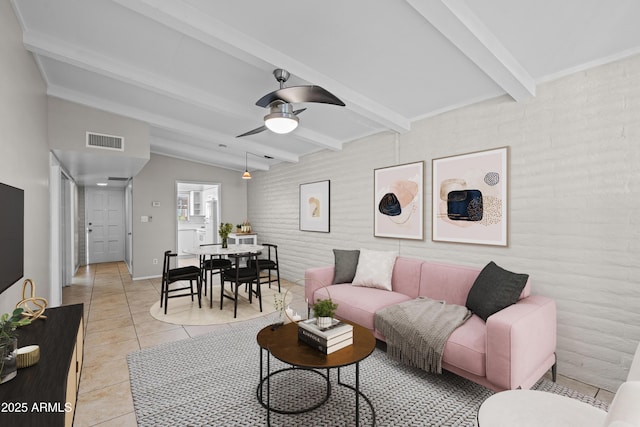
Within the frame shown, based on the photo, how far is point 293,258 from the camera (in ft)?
20.2

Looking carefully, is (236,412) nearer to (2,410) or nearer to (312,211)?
(2,410)

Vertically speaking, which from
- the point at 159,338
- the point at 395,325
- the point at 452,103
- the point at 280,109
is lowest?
the point at 159,338

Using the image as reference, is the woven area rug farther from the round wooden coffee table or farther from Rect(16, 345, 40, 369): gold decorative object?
Rect(16, 345, 40, 369): gold decorative object

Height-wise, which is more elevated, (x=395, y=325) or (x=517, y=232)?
(x=517, y=232)

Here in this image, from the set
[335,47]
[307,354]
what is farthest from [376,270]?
[335,47]

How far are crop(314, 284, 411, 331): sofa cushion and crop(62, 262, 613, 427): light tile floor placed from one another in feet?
4.43

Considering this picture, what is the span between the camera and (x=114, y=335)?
3492 millimetres

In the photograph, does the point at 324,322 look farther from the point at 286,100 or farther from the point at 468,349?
the point at 286,100

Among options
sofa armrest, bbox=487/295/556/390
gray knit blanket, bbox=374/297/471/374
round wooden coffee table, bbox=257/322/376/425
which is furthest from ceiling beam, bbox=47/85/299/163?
sofa armrest, bbox=487/295/556/390

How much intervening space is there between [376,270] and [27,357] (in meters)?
3.05

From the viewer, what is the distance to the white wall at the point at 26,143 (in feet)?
7.25

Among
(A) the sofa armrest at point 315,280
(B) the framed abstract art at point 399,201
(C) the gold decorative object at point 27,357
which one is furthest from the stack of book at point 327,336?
(B) the framed abstract art at point 399,201

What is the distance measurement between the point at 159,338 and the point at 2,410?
2.30 meters

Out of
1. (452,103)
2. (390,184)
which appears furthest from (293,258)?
(452,103)
